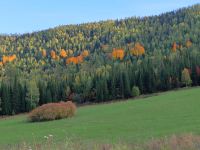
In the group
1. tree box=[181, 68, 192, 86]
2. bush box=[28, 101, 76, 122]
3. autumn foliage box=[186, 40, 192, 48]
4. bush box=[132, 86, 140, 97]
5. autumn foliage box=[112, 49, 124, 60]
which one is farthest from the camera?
autumn foliage box=[112, 49, 124, 60]

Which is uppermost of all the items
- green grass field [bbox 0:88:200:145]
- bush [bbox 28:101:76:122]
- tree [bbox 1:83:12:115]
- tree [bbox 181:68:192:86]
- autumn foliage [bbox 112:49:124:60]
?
autumn foliage [bbox 112:49:124:60]

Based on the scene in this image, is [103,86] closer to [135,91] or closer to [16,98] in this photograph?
[135,91]

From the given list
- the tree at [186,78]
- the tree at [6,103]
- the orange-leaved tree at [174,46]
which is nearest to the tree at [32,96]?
the tree at [6,103]

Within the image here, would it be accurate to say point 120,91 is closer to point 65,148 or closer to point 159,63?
point 159,63

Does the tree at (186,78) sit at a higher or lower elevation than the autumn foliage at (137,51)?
lower

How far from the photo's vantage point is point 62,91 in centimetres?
→ 10819

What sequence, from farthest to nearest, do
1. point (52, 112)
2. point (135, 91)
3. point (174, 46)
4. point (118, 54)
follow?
point (118, 54)
point (174, 46)
point (135, 91)
point (52, 112)

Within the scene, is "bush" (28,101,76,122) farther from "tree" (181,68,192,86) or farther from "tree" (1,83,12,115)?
"tree" (181,68,192,86)

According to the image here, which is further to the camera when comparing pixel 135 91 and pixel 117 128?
pixel 135 91

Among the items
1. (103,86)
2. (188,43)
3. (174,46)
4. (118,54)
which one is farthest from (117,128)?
(118,54)

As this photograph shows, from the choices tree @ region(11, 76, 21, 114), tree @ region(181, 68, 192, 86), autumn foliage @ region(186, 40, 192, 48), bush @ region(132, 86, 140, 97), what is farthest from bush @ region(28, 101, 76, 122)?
autumn foliage @ region(186, 40, 192, 48)

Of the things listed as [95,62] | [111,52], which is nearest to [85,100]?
[95,62]

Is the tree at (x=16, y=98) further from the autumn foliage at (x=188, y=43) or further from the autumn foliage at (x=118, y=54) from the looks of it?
the autumn foliage at (x=118, y=54)

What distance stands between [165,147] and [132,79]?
95031 mm
